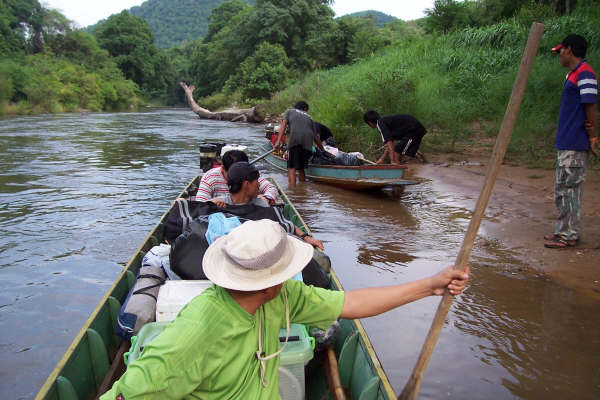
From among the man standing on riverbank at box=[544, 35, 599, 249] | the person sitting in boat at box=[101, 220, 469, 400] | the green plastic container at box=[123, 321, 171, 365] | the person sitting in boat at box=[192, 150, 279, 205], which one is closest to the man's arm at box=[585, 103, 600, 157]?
the man standing on riverbank at box=[544, 35, 599, 249]

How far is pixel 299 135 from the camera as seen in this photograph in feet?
26.9

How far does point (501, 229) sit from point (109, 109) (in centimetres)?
4072

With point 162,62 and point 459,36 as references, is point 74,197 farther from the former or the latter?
point 162,62

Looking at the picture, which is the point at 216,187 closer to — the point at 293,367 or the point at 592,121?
the point at 293,367

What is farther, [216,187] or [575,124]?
[216,187]

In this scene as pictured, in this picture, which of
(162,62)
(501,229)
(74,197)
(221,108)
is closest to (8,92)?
(221,108)

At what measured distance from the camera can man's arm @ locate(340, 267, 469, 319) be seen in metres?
1.67

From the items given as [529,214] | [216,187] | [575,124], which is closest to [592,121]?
[575,124]

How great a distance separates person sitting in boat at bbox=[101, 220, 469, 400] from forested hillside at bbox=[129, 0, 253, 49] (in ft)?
374

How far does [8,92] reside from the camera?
26250 mm

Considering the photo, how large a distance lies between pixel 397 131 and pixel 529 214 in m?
2.81

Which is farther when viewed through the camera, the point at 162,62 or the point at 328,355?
the point at 162,62

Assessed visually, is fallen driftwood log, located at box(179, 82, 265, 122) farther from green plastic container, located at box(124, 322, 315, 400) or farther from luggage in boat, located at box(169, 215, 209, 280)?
green plastic container, located at box(124, 322, 315, 400)

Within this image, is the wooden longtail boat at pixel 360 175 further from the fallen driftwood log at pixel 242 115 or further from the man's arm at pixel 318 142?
the fallen driftwood log at pixel 242 115
